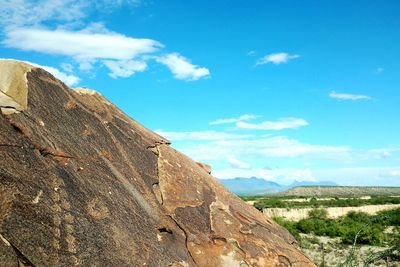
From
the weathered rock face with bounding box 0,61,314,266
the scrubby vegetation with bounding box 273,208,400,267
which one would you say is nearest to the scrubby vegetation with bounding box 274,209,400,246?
the scrubby vegetation with bounding box 273,208,400,267

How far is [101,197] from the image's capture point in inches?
275

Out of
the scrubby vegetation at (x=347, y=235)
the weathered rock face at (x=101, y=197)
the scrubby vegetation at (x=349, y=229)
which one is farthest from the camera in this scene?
the scrubby vegetation at (x=349, y=229)

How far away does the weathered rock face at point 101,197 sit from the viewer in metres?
5.79

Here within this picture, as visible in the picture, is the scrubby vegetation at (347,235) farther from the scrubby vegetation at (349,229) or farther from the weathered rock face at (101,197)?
the weathered rock face at (101,197)

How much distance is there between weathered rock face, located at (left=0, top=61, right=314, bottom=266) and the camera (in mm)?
5793

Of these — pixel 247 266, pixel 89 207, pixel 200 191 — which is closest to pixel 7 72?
pixel 89 207

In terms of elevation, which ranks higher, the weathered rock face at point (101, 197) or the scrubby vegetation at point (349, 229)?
the weathered rock face at point (101, 197)

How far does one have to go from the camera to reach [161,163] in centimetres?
928

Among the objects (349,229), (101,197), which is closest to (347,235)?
(349,229)

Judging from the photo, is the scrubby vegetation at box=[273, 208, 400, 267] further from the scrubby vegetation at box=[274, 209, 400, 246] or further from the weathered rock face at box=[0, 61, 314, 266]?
the weathered rock face at box=[0, 61, 314, 266]

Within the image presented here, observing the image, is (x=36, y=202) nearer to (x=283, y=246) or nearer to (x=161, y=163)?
(x=161, y=163)

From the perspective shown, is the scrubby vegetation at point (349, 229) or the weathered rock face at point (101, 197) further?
the scrubby vegetation at point (349, 229)

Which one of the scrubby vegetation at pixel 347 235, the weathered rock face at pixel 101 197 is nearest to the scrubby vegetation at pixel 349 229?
the scrubby vegetation at pixel 347 235

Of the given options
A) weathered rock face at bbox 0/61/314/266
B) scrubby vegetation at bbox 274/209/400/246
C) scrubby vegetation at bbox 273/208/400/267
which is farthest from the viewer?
scrubby vegetation at bbox 274/209/400/246
